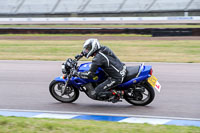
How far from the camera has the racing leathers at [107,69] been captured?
718cm

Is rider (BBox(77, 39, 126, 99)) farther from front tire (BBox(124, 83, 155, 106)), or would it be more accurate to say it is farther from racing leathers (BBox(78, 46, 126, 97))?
front tire (BBox(124, 83, 155, 106))

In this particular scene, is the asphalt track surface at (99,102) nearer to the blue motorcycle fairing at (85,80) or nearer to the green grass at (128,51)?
the blue motorcycle fairing at (85,80)

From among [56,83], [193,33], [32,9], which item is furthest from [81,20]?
[56,83]

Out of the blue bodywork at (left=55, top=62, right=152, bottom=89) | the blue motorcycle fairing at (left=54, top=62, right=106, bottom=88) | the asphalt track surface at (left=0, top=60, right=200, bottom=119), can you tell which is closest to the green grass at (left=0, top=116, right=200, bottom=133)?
the asphalt track surface at (left=0, top=60, right=200, bottom=119)

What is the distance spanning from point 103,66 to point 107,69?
0.35ft

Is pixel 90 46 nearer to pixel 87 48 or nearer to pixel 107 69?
pixel 87 48

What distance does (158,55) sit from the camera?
16531 mm

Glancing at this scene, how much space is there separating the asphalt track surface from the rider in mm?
490

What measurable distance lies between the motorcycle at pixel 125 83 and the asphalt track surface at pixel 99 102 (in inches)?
8.9

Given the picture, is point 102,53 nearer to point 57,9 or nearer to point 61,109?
point 61,109

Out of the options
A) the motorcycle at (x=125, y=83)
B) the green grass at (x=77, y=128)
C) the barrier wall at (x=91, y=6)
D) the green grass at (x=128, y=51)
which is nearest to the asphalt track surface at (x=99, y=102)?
the motorcycle at (x=125, y=83)

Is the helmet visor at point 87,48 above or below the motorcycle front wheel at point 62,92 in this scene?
above

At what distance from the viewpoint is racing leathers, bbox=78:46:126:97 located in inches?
283

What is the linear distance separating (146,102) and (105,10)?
37.7m
